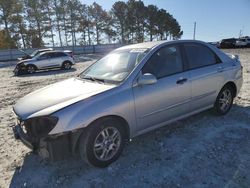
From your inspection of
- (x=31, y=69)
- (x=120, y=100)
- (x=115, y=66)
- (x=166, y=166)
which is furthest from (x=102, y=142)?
(x=31, y=69)

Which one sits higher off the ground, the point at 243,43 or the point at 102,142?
the point at 102,142

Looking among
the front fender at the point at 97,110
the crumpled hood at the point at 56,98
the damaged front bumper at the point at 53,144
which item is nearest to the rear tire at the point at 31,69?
the crumpled hood at the point at 56,98

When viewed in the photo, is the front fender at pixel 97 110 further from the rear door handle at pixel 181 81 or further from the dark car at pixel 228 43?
the dark car at pixel 228 43

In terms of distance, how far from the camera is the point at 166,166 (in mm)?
3516

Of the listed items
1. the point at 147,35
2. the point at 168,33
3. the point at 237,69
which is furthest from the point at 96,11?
the point at 237,69

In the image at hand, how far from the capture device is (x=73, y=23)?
162 feet

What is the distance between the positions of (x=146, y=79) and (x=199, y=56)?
1.62 meters

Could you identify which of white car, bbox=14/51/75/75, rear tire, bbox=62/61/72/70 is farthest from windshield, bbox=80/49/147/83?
rear tire, bbox=62/61/72/70

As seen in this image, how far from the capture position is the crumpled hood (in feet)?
10.9

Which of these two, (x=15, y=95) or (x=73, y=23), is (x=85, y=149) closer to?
(x=15, y=95)

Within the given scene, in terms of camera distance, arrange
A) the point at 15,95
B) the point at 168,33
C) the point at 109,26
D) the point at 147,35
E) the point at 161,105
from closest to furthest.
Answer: the point at 161,105 < the point at 15,95 < the point at 109,26 < the point at 147,35 < the point at 168,33

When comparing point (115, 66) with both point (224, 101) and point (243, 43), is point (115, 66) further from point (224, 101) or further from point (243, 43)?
point (243, 43)

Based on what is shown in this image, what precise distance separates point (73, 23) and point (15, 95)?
43.4 metres

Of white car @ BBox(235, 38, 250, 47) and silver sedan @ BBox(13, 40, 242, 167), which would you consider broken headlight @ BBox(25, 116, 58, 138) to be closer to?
silver sedan @ BBox(13, 40, 242, 167)
